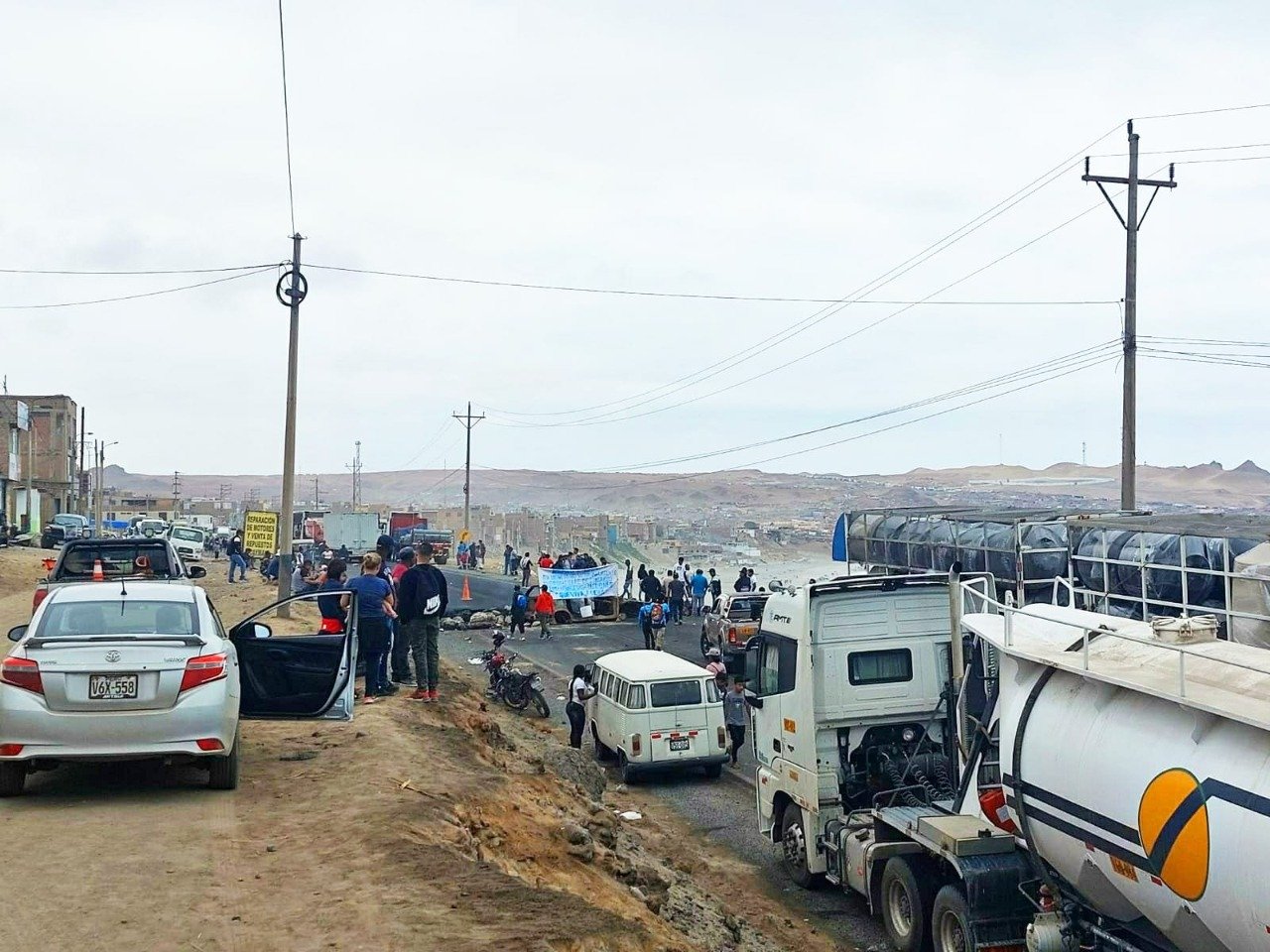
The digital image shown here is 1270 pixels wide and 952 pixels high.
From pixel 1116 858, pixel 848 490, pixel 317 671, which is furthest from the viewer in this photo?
pixel 848 490

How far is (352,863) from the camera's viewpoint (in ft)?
26.3

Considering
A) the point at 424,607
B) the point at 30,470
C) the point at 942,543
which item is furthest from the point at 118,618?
the point at 30,470

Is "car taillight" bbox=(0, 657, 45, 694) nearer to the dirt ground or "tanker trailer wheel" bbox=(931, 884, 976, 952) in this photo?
the dirt ground

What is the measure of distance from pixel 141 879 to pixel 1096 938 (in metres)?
5.88

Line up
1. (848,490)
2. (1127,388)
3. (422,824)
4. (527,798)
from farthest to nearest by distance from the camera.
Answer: (848,490)
(1127,388)
(527,798)
(422,824)

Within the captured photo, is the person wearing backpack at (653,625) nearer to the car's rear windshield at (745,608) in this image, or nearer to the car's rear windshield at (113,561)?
the car's rear windshield at (745,608)

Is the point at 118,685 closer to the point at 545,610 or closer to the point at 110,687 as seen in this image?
the point at 110,687

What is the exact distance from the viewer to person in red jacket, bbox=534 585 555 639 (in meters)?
37.5

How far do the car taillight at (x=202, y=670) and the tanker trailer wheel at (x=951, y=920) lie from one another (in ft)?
19.0

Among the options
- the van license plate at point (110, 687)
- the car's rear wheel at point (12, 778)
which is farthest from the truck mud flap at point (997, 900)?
the car's rear wheel at point (12, 778)

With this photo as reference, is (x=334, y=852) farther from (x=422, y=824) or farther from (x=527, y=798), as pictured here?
(x=527, y=798)

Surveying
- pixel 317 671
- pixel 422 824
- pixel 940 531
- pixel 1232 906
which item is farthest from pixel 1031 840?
pixel 940 531

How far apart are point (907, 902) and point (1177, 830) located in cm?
456

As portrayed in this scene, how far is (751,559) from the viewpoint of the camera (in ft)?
285
